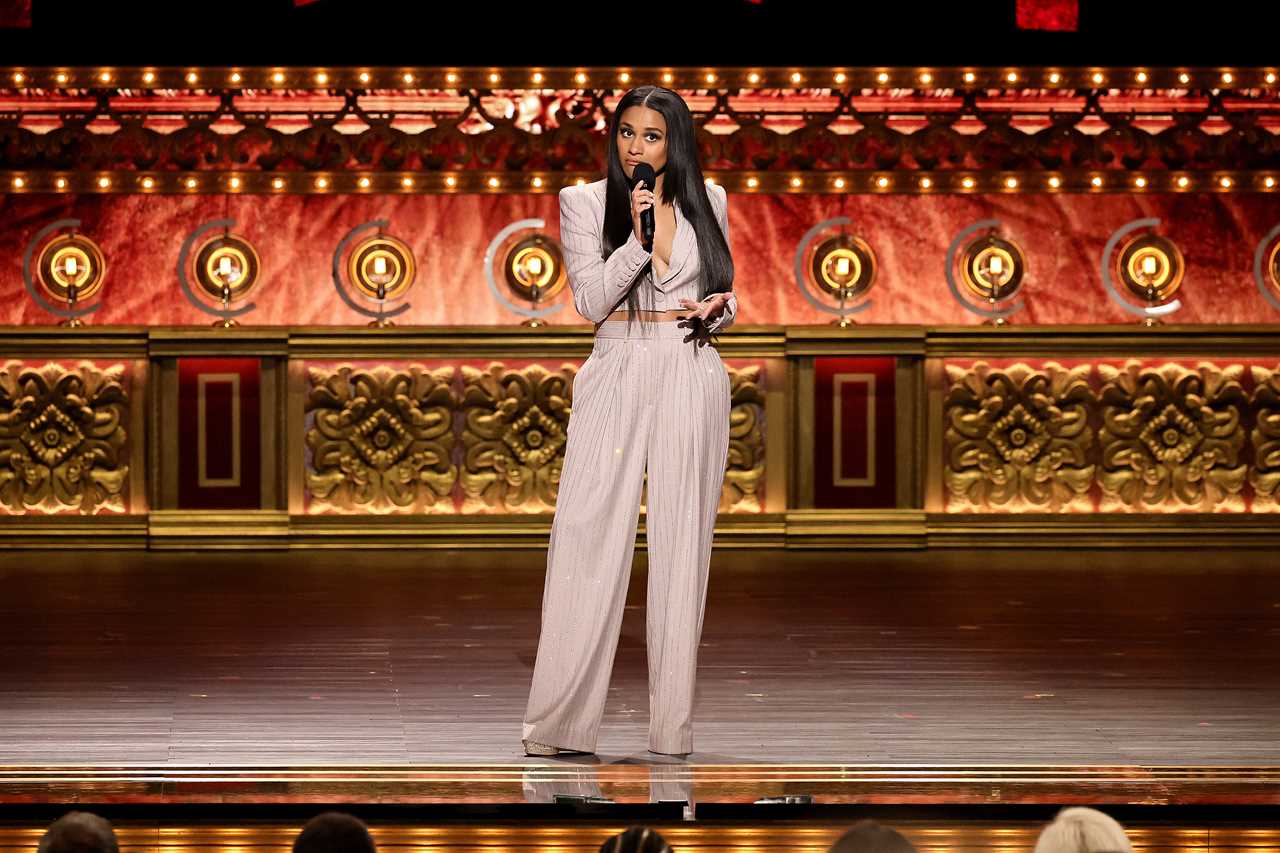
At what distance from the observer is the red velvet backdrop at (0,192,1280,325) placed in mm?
7828

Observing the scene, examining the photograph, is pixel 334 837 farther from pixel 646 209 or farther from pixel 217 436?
pixel 217 436

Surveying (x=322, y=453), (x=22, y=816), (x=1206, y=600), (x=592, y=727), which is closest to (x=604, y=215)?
(x=592, y=727)

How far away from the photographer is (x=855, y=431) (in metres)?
7.49

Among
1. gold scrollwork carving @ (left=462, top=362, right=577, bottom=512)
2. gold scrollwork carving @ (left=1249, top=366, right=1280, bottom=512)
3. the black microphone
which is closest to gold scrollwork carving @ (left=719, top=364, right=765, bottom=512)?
gold scrollwork carving @ (left=462, top=362, right=577, bottom=512)

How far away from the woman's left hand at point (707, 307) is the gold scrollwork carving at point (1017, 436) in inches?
163

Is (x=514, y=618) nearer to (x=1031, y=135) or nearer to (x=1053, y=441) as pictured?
(x=1053, y=441)

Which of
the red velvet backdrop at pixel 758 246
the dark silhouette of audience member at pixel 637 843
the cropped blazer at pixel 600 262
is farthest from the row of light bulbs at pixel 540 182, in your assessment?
the dark silhouette of audience member at pixel 637 843

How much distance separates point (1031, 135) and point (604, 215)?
4559 mm

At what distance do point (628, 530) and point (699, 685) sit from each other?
40.9 inches

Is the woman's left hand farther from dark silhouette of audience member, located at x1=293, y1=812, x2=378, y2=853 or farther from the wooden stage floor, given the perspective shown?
dark silhouette of audience member, located at x1=293, y1=812, x2=378, y2=853

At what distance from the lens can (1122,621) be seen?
5496 mm

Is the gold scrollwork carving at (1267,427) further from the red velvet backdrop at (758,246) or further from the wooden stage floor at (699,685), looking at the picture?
the wooden stage floor at (699,685)

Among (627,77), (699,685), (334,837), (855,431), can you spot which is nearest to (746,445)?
(855,431)

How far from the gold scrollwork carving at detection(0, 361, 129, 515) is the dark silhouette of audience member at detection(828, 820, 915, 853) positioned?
5.82 metres
